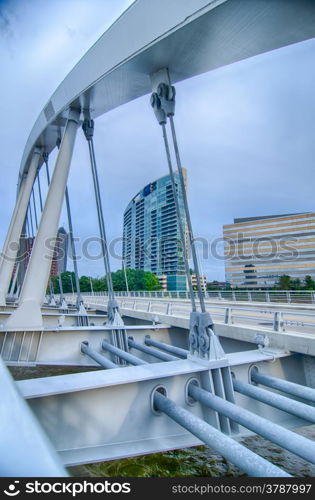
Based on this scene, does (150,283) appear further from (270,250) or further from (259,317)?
(259,317)

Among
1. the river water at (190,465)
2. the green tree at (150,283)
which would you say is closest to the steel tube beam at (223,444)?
the river water at (190,465)

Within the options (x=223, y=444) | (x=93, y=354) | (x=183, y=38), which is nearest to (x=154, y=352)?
(x=93, y=354)

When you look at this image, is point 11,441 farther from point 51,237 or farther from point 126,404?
→ point 51,237

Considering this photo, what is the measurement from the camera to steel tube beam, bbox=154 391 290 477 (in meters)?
2.27

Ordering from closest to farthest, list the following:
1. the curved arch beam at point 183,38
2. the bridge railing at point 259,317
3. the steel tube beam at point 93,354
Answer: the curved arch beam at point 183,38 < the steel tube beam at point 93,354 < the bridge railing at point 259,317

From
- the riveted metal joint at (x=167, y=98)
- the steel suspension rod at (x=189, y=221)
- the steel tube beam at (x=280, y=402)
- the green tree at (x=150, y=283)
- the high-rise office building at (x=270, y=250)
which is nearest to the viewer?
the steel tube beam at (x=280, y=402)

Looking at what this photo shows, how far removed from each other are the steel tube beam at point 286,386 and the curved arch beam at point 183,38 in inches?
251

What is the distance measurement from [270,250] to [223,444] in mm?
102559

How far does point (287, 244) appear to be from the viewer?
90.9 metres

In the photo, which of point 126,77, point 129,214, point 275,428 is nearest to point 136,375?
point 275,428

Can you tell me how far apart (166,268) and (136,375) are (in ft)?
224

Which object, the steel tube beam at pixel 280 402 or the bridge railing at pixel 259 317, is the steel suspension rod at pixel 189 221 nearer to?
the steel tube beam at pixel 280 402

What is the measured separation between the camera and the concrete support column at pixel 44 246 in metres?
8.00

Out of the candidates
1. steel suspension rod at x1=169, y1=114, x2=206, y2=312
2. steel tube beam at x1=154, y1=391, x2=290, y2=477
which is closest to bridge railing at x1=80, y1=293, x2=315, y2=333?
steel suspension rod at x1=169, y1=114, x2=206, y2=312
